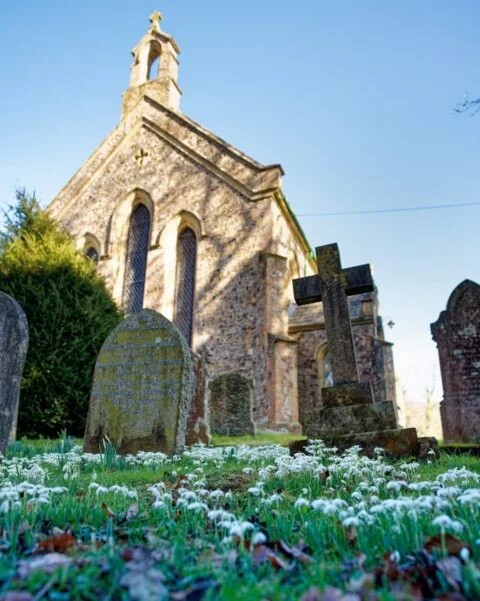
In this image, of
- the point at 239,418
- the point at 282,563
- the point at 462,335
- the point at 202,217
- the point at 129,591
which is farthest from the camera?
the point at 202,217

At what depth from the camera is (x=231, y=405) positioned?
11656 millimetres

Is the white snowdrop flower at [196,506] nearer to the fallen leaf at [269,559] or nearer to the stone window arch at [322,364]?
the fallen leaf at [269,559]

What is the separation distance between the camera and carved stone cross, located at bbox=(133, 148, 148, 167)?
59.3 ft

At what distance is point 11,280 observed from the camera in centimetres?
1209

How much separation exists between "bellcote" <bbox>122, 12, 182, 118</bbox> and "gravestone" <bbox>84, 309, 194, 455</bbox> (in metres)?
14.2

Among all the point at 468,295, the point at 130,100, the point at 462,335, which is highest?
the point at 130,100

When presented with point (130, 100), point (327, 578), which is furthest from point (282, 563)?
point (130, 100)

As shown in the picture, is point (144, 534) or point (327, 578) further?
point (144, 534)

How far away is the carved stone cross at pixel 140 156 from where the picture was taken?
18062 millimetres

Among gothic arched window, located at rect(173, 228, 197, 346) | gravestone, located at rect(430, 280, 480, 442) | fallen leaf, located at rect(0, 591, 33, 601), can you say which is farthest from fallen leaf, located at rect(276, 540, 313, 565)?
gothic arched window, located at rect(173, 228, 197, 346)

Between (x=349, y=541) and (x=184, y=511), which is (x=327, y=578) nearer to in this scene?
(x=349, y=541)

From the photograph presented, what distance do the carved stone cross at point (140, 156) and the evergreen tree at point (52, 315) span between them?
17.3 ft

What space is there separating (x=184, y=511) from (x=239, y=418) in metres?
9.42

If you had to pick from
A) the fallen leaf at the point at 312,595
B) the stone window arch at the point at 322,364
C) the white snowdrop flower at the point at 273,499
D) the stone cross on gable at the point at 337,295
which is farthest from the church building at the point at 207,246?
the fallen leaf at the point at 312,595
